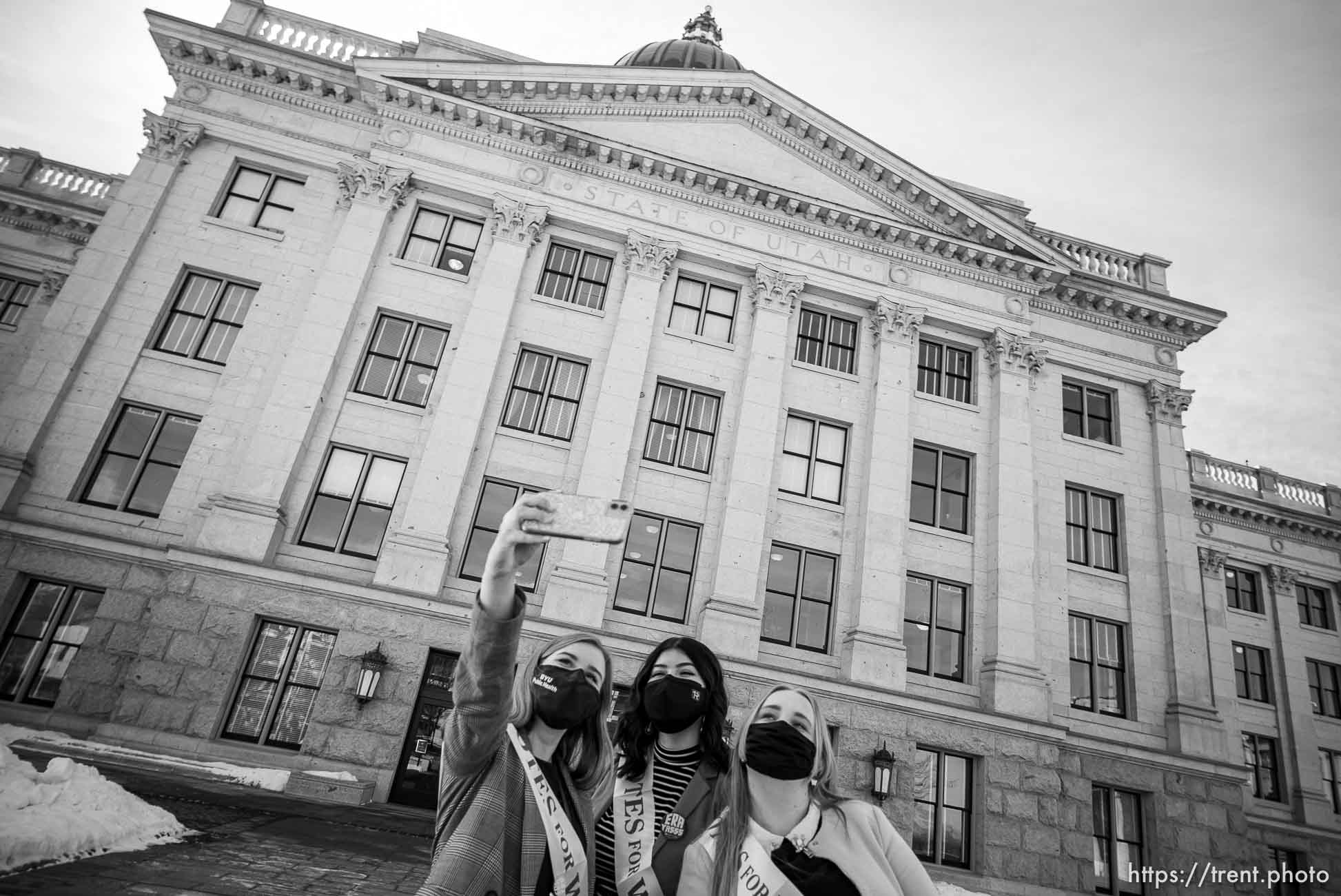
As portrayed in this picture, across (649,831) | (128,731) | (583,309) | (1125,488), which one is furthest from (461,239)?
(1125,488)

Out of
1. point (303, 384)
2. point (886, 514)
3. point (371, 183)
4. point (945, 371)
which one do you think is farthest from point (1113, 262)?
A: point (303, 384)

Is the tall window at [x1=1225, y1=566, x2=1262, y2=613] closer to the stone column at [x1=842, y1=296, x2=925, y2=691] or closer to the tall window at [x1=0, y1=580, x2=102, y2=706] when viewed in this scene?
the stone column at [x1=842, y1=296, x2=925, y2=691]

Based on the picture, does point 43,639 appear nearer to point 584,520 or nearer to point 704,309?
point 704,309

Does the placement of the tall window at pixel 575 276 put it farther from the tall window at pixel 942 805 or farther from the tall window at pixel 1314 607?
the tall window at pixel 1314 607

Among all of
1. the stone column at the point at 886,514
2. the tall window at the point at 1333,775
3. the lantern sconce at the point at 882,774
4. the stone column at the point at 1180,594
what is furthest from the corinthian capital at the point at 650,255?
the tall window at the point at 1333,775

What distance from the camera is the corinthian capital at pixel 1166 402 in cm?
2167

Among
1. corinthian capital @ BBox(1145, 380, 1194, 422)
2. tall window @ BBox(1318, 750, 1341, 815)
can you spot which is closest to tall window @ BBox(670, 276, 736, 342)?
corinthian capital @ BBox(1145, 380, 1194, 422)

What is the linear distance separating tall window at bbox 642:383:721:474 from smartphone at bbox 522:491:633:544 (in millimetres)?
15590

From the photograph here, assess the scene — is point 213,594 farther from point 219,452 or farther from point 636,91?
point 636,91

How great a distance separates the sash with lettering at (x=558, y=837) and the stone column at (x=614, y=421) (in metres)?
13.2

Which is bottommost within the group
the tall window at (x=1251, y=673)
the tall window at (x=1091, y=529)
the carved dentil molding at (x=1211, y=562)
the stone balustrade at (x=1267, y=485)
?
the tall window at (x=1251, y=673)

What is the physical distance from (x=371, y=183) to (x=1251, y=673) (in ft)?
123

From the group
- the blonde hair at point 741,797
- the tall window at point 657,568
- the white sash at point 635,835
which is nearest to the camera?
the blonde hair at point 741,797

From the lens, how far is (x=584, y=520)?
2.83 m
